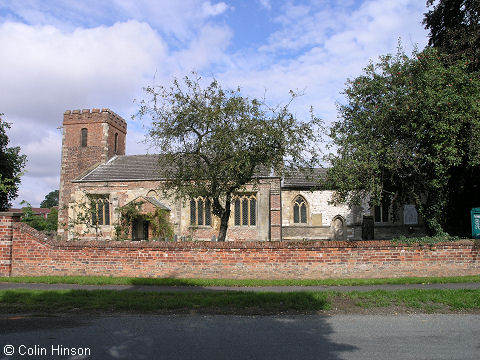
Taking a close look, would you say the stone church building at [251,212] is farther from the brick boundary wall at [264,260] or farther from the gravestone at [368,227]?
the brick boundary wall at [264,260]

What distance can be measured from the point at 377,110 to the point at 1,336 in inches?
592

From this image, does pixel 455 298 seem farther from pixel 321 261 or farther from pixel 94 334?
pixel 94 334

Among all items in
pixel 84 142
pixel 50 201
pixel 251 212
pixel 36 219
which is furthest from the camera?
pixel 50 201

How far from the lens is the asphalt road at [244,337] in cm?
575

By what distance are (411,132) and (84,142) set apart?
1167 inches

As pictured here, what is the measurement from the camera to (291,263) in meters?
13.2

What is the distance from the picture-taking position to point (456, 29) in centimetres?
1906

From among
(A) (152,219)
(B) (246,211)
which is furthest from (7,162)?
(B) (246,211)

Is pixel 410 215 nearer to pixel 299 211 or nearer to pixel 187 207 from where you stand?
pixel 299 211

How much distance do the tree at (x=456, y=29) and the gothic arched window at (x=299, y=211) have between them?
45.1 ft

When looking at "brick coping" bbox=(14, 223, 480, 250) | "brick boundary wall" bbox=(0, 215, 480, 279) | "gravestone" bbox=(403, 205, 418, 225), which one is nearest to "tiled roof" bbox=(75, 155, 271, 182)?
"brick boundary wall" bbox=(0, 215, 480, 279)

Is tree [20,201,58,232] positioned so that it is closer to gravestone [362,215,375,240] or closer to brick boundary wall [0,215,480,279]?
brick boundary wall [0,215,480,279]

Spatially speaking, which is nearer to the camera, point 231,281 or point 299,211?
point 231,281

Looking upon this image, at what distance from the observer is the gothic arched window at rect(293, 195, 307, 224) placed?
Answer: 30.4m
